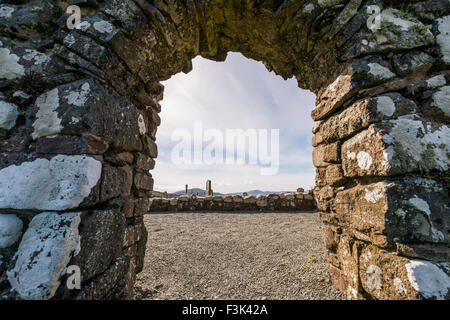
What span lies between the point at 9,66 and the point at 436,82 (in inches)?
122

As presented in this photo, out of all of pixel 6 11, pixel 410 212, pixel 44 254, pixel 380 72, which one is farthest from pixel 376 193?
pixel 6 11

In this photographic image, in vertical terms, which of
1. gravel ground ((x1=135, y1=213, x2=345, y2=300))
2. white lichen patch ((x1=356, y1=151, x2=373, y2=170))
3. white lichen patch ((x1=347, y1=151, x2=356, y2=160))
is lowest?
gravel ground ((x1=135, y1=213, x2=345, y2=300))

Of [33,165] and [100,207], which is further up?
[33,165]

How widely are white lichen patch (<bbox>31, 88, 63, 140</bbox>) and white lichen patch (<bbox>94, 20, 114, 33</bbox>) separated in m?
0.58

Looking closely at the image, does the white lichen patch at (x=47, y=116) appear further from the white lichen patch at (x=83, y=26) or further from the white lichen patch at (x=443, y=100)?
the white lichen patch at (x=443, y=100)

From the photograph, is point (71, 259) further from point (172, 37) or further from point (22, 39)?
point (172, 37)

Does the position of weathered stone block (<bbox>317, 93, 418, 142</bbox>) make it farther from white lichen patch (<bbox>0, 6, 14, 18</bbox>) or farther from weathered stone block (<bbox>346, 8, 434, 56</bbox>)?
white lichen patch (<bbox>0, 6, 14, 18</bbox>)

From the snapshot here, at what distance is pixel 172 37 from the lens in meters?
1.94

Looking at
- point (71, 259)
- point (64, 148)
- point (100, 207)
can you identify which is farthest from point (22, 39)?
point (71, 259)

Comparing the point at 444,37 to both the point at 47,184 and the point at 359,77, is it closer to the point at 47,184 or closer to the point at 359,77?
the point at 359,77

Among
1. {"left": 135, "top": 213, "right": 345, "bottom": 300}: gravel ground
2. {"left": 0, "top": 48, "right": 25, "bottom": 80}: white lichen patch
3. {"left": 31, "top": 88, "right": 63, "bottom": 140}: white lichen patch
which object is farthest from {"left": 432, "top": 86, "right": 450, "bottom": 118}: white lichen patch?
{"left": 0, "top": 48, "right": 25, "bottom": 80}: white lichen patch

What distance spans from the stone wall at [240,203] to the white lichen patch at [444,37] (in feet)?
23.9

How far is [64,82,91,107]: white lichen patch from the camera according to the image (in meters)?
1.21

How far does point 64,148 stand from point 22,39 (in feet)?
3.11
